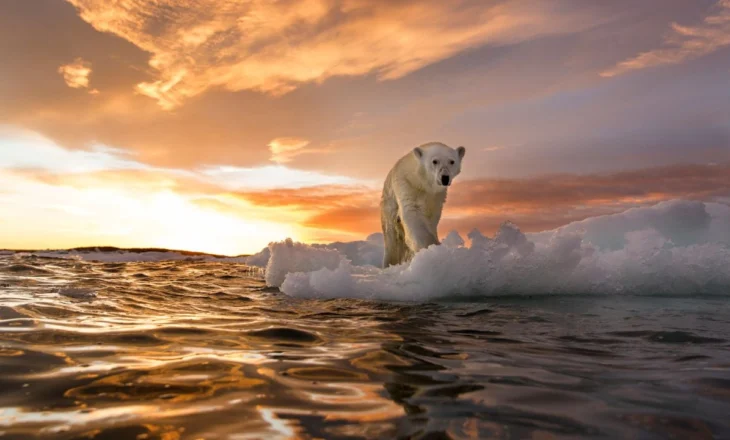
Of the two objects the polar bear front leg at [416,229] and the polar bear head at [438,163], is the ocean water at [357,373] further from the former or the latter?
the polar bear head at [438,163]

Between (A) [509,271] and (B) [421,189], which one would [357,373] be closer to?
(A) [509,271]

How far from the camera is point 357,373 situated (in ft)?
9.11

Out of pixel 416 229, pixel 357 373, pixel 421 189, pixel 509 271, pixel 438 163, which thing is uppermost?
pixel 438 163

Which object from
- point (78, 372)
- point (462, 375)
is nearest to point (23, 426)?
point (78, 372)

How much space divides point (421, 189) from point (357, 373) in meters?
6.72

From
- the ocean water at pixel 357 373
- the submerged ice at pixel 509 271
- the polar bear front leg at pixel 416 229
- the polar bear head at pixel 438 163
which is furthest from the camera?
the polar bear head at pixel 438 163

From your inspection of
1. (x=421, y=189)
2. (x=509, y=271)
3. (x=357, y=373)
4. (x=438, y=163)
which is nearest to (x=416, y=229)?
(x=421, y=189)

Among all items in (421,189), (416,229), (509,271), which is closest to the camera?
(509,271)

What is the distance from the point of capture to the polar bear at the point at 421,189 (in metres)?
8.70

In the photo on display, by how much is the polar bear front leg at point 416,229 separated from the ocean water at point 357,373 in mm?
3088

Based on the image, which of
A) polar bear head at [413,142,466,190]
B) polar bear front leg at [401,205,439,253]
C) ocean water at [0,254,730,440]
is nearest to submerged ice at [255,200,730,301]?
polar bear front leg at [401,205,439,253]

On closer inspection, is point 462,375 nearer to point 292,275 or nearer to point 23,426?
point 23,426

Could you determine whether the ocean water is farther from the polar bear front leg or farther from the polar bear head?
the polar bear head

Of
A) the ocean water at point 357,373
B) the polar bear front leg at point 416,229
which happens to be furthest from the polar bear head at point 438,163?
the ocean water at point 357,373
